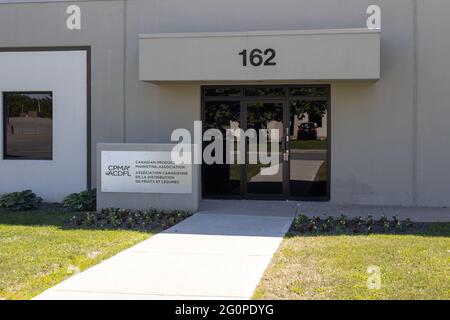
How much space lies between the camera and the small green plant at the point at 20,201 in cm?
1262

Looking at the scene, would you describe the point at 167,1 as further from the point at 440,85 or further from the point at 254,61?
the point at 440,85

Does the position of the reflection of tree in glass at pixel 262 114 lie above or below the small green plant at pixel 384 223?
above

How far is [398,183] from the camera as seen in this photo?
1291 centimetres

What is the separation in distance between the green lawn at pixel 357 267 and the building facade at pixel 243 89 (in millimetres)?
3868

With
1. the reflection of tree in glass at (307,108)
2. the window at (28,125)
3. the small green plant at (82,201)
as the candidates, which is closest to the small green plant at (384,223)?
the reflection of tree in glass at (307,108)

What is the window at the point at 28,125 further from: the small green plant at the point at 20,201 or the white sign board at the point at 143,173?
the white sign board at the point at 143,173

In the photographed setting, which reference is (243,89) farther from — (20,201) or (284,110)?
(20,201)

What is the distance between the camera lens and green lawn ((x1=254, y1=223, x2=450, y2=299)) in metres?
6.03

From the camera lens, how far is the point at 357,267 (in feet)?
23.2

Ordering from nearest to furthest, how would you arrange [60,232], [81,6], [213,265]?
[213,265]
[60,232]
[81,6]

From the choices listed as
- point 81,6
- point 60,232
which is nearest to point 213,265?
point 60,232

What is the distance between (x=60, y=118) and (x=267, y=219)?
231 inches

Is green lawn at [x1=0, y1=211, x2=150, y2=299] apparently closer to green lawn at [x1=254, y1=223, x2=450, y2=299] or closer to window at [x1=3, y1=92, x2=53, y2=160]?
green lawn at [x1=254, y1=223, x2=450, y2=299]

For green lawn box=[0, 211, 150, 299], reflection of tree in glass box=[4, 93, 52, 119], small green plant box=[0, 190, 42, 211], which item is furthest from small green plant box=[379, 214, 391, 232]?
reflection of tree in glass box=[4, 93, 52, 119]
